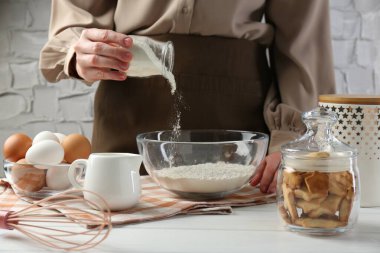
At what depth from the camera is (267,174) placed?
1076 mm

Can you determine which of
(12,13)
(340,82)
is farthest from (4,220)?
(340,82)

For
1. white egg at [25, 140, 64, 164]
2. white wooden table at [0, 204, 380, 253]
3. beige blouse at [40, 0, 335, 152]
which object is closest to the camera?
white wooden table at [0, 204, 380, 253]

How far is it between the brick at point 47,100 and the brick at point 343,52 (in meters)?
1.18

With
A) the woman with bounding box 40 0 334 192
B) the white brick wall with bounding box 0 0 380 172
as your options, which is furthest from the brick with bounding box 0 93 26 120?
the woman with bounding box 40 0 334 192

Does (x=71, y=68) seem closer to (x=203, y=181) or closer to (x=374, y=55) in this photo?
(x=203, y=181)

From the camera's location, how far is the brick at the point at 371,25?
2566 mm

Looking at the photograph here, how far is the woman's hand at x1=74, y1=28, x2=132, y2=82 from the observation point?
41.5 inches

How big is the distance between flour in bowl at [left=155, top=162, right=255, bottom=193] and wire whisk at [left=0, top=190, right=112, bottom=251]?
0.47 feet

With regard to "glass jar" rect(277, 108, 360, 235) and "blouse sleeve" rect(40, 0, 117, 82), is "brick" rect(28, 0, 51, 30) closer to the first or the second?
"blouse sleeve" rect(40, 0, 117, 82)

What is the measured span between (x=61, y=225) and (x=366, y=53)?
2.03 m

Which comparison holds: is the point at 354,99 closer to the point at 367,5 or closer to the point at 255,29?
the point at 255,29

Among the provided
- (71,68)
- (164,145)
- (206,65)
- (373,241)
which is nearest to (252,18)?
(206,65)

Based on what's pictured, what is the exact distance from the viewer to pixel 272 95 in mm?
1524

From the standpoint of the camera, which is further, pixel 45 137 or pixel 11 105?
pixel 11 105
